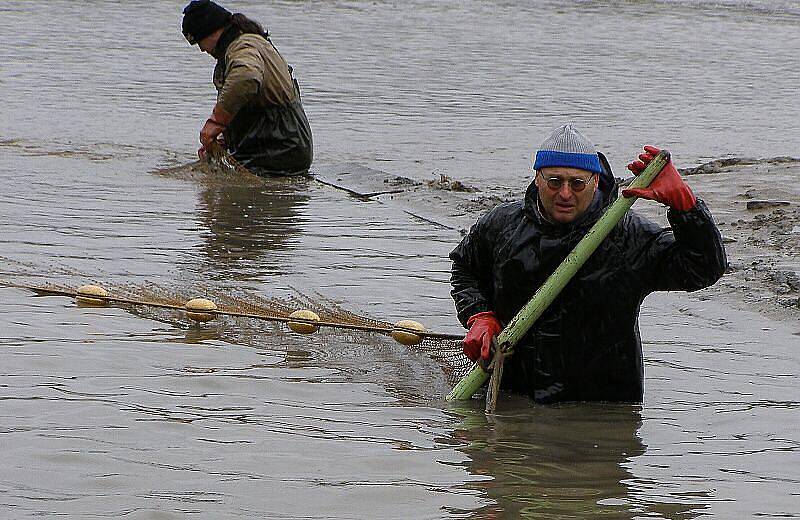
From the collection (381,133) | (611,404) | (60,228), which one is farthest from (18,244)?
(381,133)

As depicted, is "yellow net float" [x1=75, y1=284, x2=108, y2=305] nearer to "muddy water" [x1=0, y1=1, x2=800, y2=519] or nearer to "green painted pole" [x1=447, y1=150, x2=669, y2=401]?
"muddy water" [x1=0, y1=1, x2=800, y2=519]

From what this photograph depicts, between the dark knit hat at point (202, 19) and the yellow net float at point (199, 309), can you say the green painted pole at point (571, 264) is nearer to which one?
the yellow net float at point (199, 309)

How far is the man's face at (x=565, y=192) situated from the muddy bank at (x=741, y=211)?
2.59 metres

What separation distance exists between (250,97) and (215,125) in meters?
0.38

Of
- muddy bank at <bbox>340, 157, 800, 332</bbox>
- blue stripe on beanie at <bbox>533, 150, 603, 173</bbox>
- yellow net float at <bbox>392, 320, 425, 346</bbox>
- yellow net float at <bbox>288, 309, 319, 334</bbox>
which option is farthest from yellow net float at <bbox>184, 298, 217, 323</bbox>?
muddy bank at <bbox>340, 157, 800, 332</bbox>

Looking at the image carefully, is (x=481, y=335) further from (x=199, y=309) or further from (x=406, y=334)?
(x=199, y=309)

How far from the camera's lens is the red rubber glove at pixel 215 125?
11305mm

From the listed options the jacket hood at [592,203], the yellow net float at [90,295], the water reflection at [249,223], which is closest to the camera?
the jacket hood at [592,203]

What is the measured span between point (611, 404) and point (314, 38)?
20.4 m

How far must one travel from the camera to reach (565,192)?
4.95m

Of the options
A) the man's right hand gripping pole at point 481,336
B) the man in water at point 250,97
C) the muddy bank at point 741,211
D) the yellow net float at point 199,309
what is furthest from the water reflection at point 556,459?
the man in water at point 250,97

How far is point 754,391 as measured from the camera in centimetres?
587

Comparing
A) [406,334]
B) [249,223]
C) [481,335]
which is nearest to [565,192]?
[481,335]

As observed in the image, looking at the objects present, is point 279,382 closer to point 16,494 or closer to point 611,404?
point 611,404
